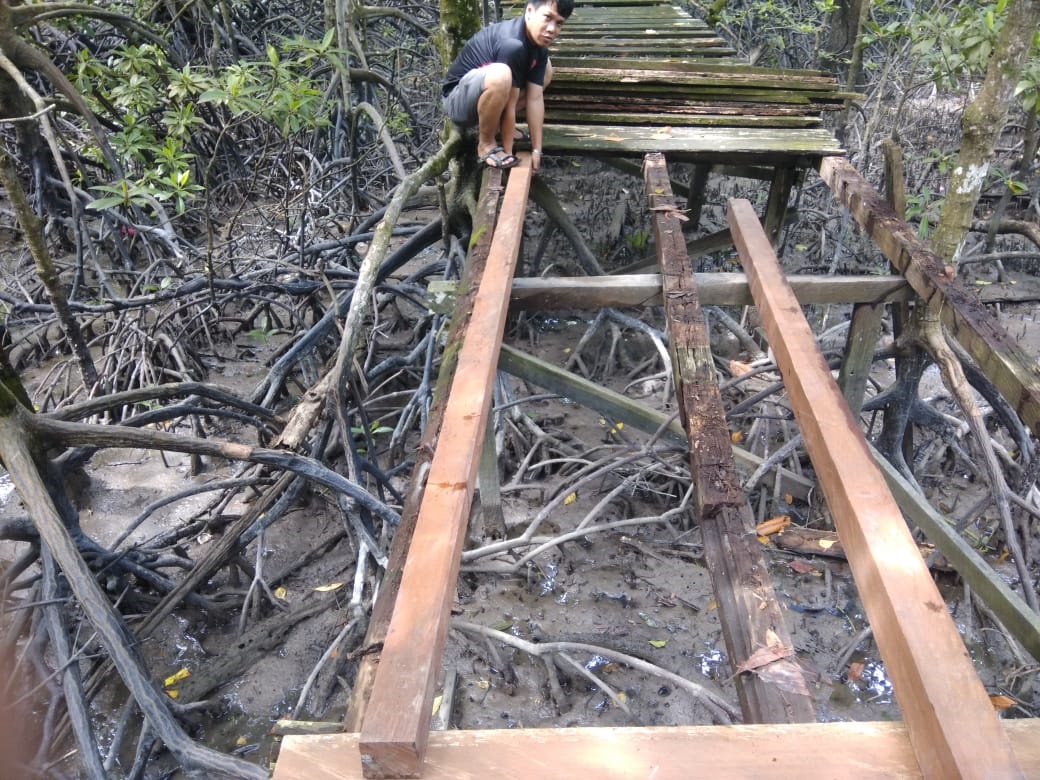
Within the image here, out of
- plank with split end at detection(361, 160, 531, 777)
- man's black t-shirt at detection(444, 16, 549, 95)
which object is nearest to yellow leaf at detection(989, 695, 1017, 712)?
plank with split end at detection(361, 160, 531, 777)

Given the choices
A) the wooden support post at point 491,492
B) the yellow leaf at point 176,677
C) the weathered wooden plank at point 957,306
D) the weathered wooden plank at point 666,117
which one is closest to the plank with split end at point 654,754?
the weathered wooden plank at point 957,306

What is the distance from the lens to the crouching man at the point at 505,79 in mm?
2914

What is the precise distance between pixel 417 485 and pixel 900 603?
889 mm

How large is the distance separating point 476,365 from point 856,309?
1939 mm

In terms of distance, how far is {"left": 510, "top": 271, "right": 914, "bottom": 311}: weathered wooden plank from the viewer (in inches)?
96.0

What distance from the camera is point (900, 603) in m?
1.04

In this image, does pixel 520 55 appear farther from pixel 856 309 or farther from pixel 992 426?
pixel 992 426

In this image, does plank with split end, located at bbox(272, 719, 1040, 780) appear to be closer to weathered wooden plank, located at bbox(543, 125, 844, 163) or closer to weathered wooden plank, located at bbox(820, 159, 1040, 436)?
weathered wooden plank, located at bbox(820, 159, 1040, 436)

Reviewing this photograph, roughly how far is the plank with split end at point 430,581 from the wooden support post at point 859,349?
1.77m

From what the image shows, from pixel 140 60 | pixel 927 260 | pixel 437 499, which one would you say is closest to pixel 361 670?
pixel 437 499

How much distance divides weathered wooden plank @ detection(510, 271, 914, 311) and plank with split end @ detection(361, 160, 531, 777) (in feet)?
2.08

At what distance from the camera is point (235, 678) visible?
2562 millimetres

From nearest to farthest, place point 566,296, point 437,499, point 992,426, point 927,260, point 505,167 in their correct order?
point 437,499 < point 927,260 < point 566,296 < point 505,167 < point 992,426

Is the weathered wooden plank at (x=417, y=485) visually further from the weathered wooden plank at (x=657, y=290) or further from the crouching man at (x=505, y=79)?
the crouching man at (x=505, y=79)
